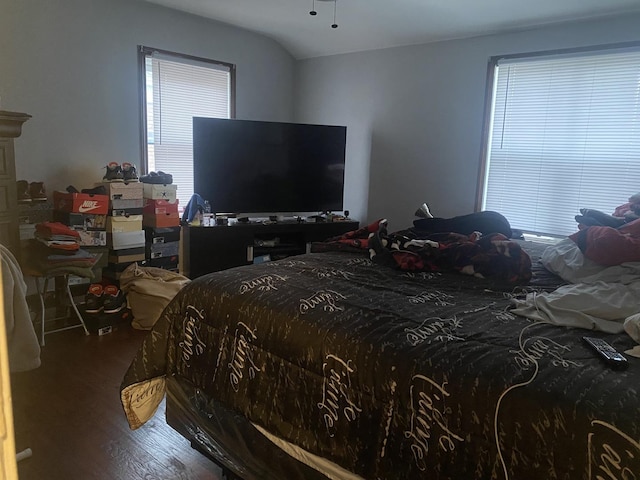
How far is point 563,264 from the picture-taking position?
218cm

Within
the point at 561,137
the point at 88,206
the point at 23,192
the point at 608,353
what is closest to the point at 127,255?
the point at 88,206

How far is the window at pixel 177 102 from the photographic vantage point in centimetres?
393

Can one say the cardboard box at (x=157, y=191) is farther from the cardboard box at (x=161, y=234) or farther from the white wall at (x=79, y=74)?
the white wall at (x=79, y=74)

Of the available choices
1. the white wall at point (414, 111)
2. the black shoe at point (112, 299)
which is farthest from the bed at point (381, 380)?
the white wall at point (414, 111)

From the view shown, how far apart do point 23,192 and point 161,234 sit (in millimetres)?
962

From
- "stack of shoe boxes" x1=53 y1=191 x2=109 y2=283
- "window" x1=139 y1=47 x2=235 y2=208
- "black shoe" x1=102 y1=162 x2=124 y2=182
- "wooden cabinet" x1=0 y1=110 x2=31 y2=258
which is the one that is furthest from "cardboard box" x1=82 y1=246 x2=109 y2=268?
"window" x1=139 y1=47 x2=235 y2=208

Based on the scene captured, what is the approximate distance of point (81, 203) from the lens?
127 inches

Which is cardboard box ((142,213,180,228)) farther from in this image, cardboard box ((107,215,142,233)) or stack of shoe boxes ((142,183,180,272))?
cardboard box ((107,215,142,233))

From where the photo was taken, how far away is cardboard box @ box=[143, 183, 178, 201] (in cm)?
364

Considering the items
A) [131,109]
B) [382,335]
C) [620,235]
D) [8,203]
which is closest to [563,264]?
[620,235]

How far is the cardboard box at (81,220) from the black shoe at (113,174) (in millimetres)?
274

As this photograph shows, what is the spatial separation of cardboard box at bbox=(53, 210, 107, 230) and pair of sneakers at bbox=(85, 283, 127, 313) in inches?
16.3

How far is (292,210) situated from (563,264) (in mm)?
2619

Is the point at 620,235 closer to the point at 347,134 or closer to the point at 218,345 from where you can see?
the point at 218,345
